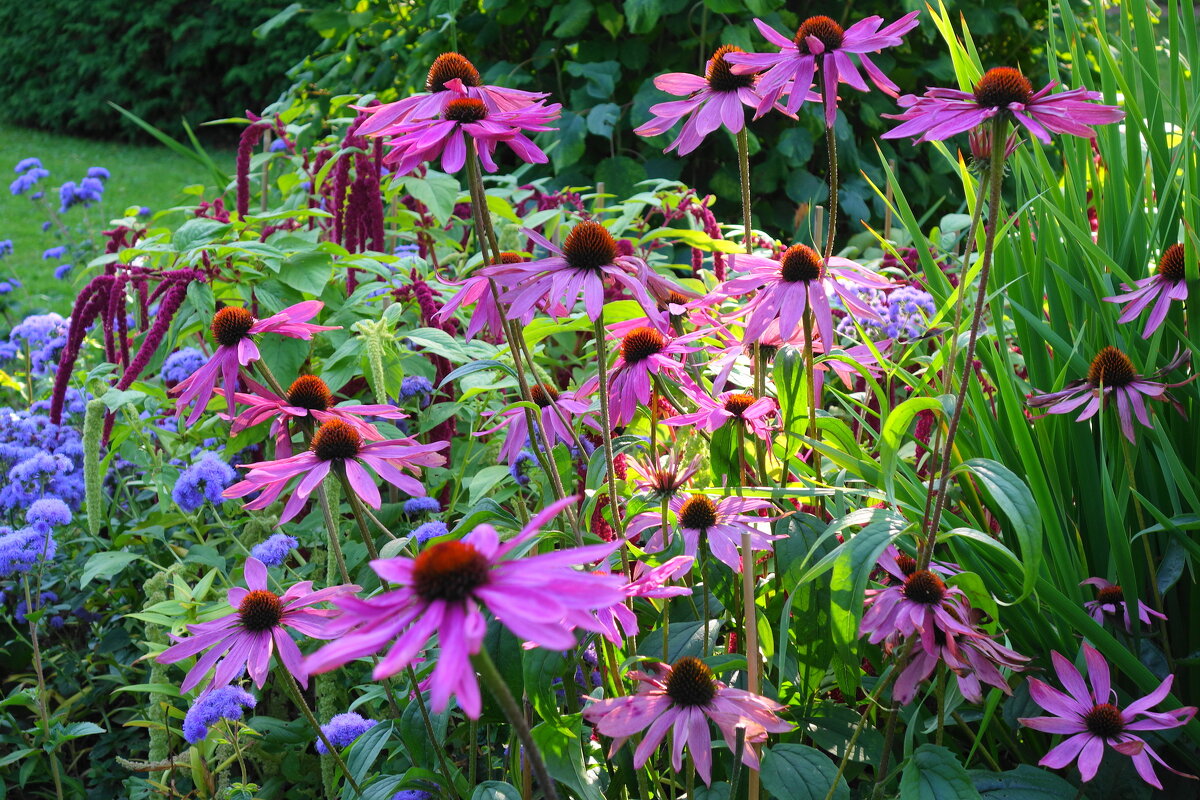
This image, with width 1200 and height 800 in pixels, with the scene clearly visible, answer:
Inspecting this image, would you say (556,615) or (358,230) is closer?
(556,615)

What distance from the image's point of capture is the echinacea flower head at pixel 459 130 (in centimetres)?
102

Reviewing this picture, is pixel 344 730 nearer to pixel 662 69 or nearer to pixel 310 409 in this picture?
pixel 310 409

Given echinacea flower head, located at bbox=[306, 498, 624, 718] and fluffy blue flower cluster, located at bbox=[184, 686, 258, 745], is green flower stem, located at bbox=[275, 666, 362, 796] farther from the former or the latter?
echinacea flower head, located at bbox=[306, 498, 624, 718]

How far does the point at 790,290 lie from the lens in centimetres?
112

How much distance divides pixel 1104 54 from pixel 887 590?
101 cm

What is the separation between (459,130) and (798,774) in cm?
74

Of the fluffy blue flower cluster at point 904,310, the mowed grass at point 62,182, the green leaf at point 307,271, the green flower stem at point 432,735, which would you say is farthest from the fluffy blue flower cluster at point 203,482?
the mowed grass at point 62,182

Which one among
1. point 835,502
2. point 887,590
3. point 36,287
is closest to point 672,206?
point 835,502

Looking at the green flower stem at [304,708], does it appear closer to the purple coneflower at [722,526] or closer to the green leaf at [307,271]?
the purple coneflower at [722,526]

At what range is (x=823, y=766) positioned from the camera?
1005 millimetres

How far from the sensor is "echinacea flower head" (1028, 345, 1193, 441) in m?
1.20

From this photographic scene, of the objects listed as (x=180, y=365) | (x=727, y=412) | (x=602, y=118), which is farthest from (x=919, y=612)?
(x=602, y=118)

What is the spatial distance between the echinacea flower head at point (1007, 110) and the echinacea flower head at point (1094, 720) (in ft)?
1.78

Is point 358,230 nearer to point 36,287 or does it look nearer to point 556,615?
point 556,615
